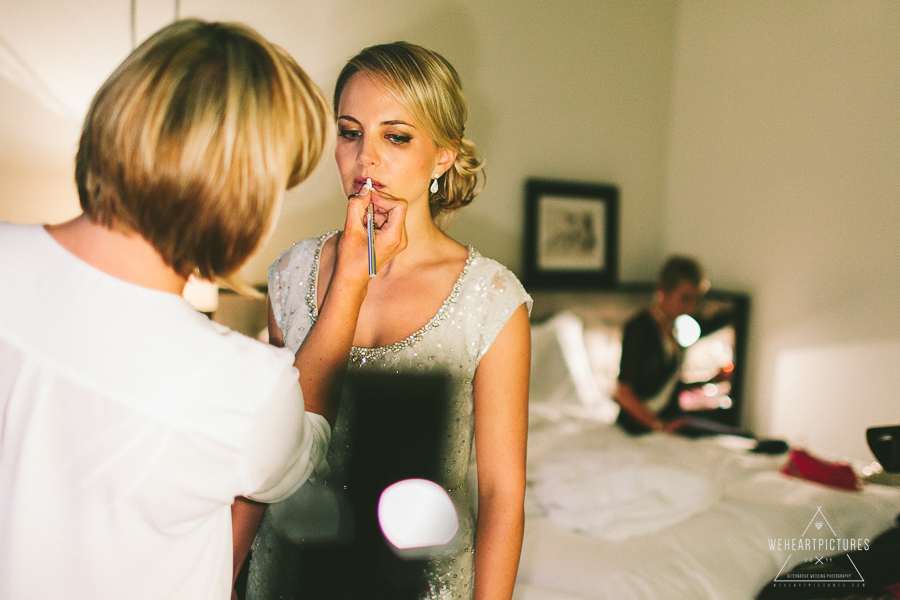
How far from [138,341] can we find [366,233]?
0.39 meters

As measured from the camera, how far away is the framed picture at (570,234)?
9.45 feet

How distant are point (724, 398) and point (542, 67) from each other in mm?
1965

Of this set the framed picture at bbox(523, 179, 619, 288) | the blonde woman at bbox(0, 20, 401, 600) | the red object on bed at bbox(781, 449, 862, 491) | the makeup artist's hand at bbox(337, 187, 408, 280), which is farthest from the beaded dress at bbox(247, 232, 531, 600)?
the framed picture at bbox(523, 179, 619, 288)

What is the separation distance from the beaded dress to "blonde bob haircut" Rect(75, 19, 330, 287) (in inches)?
16.4

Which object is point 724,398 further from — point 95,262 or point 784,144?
point 95,262

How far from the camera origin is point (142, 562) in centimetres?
52

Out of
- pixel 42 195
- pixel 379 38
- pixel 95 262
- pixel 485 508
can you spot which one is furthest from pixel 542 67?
pixel 95 262

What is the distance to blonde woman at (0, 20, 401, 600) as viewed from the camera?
1.59 ft

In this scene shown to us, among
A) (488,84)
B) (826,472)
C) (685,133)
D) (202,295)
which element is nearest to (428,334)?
(202,295)

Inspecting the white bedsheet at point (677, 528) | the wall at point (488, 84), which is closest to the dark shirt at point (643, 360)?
the white bedsheet at point (677, 528)

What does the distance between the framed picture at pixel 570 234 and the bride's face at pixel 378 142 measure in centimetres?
196
